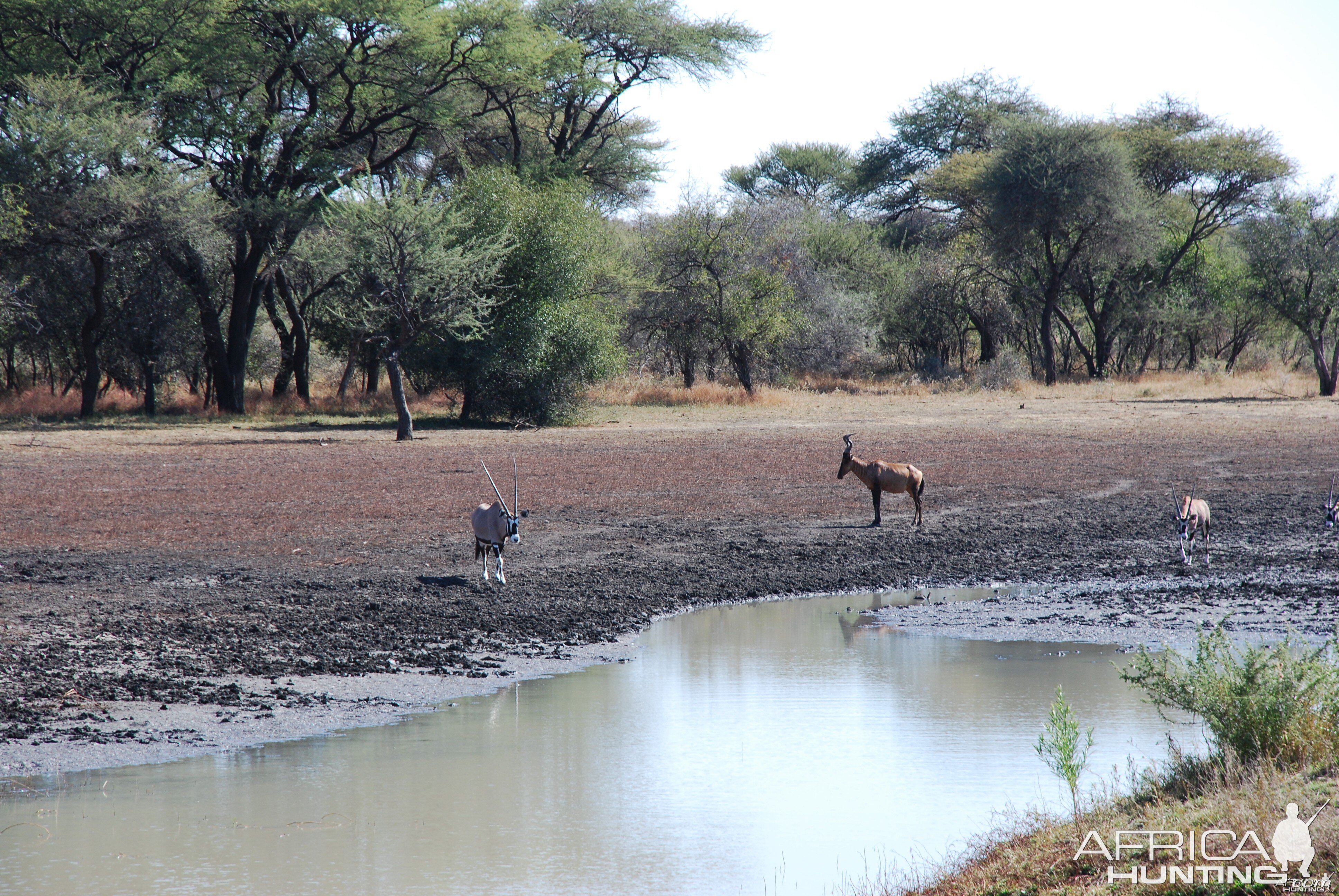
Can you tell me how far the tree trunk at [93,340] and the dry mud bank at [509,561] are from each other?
981 centimetres

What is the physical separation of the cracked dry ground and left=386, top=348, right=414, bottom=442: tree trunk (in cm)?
230

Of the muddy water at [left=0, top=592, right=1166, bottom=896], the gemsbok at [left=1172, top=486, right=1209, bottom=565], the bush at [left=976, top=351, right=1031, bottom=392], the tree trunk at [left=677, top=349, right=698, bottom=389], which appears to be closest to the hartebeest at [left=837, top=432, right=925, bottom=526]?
the gemsbok at [left=1172, top=486, right=1209, bottom=565]

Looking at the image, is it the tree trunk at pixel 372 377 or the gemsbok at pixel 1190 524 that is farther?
the tree trunk at pixel 372 377

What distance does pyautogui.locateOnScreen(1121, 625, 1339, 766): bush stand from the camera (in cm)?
607

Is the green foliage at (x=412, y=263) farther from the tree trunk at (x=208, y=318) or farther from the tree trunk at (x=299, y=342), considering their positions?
the tree trunk at (x=299, y=342)

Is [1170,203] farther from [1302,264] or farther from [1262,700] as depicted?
[1262,700]

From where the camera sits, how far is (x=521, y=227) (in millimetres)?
34750

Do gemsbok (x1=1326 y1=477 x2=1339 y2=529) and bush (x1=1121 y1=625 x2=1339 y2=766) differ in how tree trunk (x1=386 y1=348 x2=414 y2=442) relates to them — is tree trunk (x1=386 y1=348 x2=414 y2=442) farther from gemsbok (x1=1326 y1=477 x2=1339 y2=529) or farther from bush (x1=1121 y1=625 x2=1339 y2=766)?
bush (x1=1121 y1=625 x2=1339 y2=766)

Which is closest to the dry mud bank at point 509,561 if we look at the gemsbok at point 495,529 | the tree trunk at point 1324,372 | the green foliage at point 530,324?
the gemsbok at point 495,529

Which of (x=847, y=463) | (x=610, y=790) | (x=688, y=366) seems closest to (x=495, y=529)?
(x=610, y=790)

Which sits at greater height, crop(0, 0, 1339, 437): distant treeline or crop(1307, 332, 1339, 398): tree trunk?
crop(0, 0, 1339, 437): distant treeline

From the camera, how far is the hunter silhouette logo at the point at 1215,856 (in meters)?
4.70

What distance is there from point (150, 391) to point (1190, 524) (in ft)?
112

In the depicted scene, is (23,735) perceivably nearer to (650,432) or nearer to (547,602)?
(547,602)
